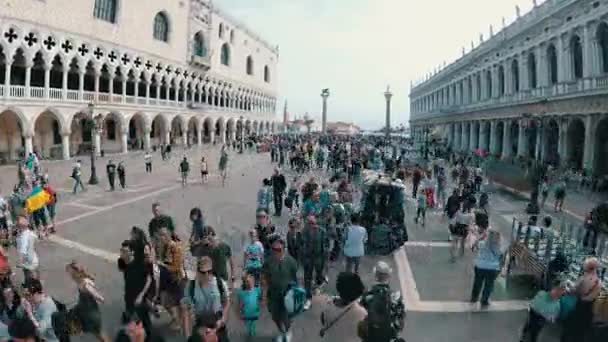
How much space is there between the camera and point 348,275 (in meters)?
4.01

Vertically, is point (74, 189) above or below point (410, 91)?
below

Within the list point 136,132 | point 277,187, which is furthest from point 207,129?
point 277,187

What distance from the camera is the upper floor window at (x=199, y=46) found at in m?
51.8

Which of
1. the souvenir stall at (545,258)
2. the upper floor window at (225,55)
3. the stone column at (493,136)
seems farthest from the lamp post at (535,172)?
the upper floor window at (225,55)

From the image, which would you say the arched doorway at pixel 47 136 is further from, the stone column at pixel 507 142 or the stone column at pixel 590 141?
the stone column at pixel 507 142

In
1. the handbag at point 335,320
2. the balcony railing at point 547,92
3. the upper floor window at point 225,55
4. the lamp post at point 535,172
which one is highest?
the upper floor window at point 225,55

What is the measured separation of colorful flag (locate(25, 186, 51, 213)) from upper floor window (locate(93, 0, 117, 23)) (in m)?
29.5

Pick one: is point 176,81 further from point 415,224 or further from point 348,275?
point 348,275

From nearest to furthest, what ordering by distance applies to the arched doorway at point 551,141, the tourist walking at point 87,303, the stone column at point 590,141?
the tourist walking at point 87,303
the stone column at point 590,141
the arched doorway at point 551,141

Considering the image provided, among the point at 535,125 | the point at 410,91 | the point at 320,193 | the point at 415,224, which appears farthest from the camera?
the point at 410,91

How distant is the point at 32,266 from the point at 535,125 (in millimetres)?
32640

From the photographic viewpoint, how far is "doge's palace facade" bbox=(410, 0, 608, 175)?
78.0 feet

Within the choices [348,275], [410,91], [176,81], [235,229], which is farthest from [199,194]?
[410,91]

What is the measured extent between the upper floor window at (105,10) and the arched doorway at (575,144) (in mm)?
36073
